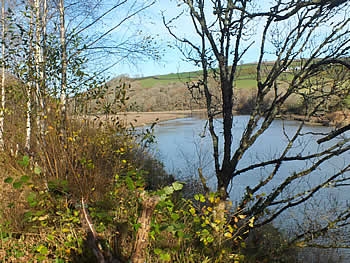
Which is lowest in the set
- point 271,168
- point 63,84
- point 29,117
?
point 271,168

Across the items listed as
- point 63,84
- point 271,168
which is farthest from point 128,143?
point 271,168

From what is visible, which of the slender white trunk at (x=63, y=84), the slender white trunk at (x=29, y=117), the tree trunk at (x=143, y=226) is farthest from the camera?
the slender white trunk at (x=29, y=117)

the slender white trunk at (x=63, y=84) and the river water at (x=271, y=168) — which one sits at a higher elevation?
the slender white trunk at (x=63, y=84)

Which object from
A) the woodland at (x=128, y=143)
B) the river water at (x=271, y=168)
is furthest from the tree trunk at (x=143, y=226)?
the river water at (x=271, y=168)

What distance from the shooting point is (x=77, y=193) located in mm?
3627

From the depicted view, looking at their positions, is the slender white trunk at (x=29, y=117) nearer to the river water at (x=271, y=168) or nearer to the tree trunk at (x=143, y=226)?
the tree trunk at (x=143, y=226)

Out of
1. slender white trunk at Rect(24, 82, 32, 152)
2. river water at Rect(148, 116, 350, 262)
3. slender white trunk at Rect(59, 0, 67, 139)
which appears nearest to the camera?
slender white trunk at Rect(59, 0, 67, 139)

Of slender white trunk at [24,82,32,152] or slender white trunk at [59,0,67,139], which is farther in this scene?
slender white trunk at [24,82,32,152]

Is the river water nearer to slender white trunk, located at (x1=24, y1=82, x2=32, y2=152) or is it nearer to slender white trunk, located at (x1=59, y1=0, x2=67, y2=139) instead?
slender white trunk, located at (x1=59, y1=0, x2=67, y2=139)

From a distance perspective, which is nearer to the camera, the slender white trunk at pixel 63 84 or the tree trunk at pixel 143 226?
the tree trunk at pixel 143 226

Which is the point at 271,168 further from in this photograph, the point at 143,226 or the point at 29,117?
the point at 143,226

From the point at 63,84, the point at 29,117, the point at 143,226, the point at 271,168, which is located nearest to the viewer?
the point at 143,226

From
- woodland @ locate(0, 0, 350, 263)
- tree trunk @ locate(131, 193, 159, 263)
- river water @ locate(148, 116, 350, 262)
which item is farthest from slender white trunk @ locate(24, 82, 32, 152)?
river water @ locate(148, 116, 350, 262)

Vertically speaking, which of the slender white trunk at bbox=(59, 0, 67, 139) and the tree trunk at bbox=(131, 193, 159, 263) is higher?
the slender white trunk at bbox=(59, 0, 67, 139)
